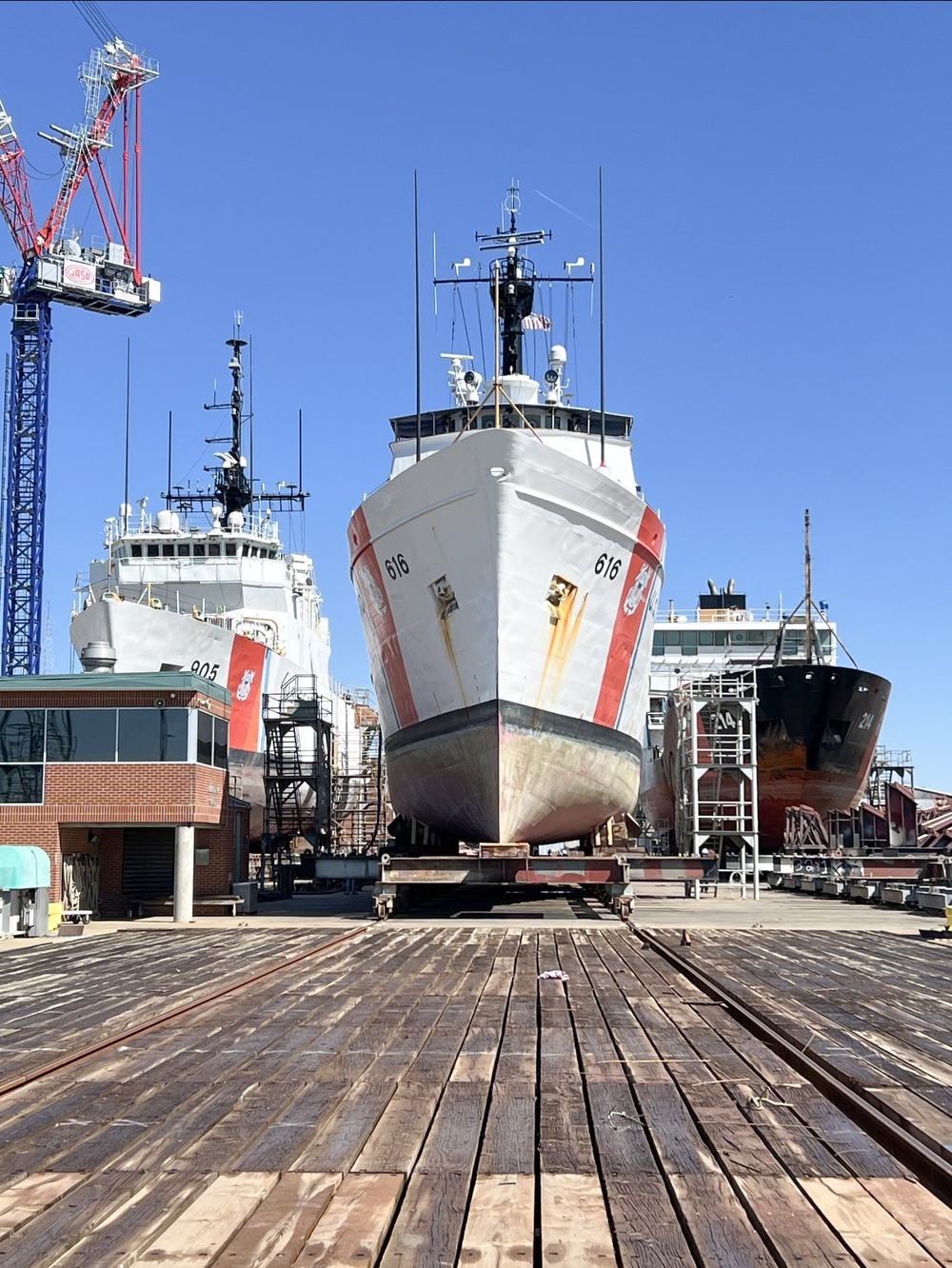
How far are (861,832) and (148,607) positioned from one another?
22.7 meters

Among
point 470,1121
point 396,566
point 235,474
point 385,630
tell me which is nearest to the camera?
point 470,1121

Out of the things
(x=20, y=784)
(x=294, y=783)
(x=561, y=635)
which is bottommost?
(x=294, y=783)

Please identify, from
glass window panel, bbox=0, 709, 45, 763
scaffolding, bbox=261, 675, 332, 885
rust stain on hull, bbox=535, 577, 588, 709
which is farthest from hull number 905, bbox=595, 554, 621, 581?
scaffolding, bbox=261, 675, 332, 885

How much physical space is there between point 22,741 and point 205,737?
8.87ft

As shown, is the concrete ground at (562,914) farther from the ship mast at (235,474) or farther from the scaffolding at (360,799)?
the ship mast at (235,474)

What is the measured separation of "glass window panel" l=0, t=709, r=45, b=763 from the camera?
18.9 meters

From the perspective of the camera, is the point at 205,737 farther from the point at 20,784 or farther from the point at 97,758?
the point at 20,784

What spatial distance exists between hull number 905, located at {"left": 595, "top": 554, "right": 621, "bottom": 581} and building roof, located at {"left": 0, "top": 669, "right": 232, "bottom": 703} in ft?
21.3

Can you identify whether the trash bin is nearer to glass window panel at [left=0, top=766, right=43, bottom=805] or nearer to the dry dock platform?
glass window panel at [left=0, top=766, right=43, bottom=805]

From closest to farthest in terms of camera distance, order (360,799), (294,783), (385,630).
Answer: (385,630) < (294,783) < (360,799)

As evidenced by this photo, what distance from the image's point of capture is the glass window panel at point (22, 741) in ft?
61.9

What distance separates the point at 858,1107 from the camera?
219 inches

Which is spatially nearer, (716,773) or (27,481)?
(716,773)

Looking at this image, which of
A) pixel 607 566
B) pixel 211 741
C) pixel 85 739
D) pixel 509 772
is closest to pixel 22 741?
pixel 85 739
